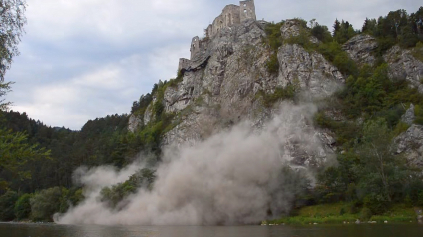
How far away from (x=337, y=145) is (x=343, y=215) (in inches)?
928

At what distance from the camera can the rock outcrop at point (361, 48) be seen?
98.1 m

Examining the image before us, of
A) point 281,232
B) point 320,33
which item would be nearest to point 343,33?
point 320,33

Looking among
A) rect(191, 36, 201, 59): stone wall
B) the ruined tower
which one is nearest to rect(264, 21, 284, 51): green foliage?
the ruined tower

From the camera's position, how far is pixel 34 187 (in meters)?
136

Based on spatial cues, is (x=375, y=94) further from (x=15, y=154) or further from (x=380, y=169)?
(x=15, y=154)

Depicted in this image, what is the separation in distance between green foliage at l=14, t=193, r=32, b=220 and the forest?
289 millimetres

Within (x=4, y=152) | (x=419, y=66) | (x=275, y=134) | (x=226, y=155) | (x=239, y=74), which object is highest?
(x=239, y=74)

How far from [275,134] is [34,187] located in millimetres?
98175

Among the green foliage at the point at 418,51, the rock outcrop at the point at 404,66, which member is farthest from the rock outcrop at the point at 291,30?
the green foliage at the point at 418,51

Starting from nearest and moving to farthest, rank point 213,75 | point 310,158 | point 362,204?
point 362,204
point 310,158
point 213,75

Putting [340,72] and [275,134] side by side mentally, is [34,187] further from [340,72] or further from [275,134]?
[340,72]

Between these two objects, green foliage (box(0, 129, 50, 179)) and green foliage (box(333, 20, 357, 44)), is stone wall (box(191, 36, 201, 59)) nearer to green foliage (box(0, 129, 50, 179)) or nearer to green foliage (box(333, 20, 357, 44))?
green foliage (box(333, 20, 357, 44))

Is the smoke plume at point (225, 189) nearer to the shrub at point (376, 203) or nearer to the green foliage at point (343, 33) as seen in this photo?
the shrub at point (376, 203)

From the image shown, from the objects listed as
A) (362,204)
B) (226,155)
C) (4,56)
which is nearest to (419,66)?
(362,204)
